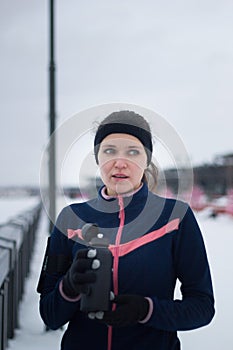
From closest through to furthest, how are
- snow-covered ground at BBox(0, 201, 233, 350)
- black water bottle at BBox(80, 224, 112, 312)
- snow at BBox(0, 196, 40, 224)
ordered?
black water bottle at BBox(80, 224, 112, 312) < snow-covered ground at BBox(0, 201, 233, 350) < snow at BBox(0, 196, 40, 224)

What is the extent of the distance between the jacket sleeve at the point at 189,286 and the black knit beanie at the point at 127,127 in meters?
0.27

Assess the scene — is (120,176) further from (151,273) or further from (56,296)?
(56,296)

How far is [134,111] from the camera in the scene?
1.54 m

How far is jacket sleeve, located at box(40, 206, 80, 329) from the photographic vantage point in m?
1.47

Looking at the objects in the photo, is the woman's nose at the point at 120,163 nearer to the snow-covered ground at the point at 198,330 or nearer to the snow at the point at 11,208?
the snow-covered ground at the point at 198,330

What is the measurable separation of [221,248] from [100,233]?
23.0 ft

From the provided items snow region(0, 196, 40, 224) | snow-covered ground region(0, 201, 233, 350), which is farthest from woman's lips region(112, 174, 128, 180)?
snow region(0, 196, 40, 224)

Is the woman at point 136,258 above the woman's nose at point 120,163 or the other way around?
the other way around

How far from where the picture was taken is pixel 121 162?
144 cm

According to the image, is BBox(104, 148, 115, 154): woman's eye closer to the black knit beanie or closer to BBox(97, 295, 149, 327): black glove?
the black knit beanie

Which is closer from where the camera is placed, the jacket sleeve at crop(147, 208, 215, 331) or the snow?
the jacket sleeve at crop(147, 208, 215, 331)

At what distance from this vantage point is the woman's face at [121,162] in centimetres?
145

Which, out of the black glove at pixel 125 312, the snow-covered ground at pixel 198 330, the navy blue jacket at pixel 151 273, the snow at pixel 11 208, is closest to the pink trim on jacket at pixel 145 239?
the navy blue jacket at pixel 151 273

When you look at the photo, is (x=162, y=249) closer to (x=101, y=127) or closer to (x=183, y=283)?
(x=183, y=283)
